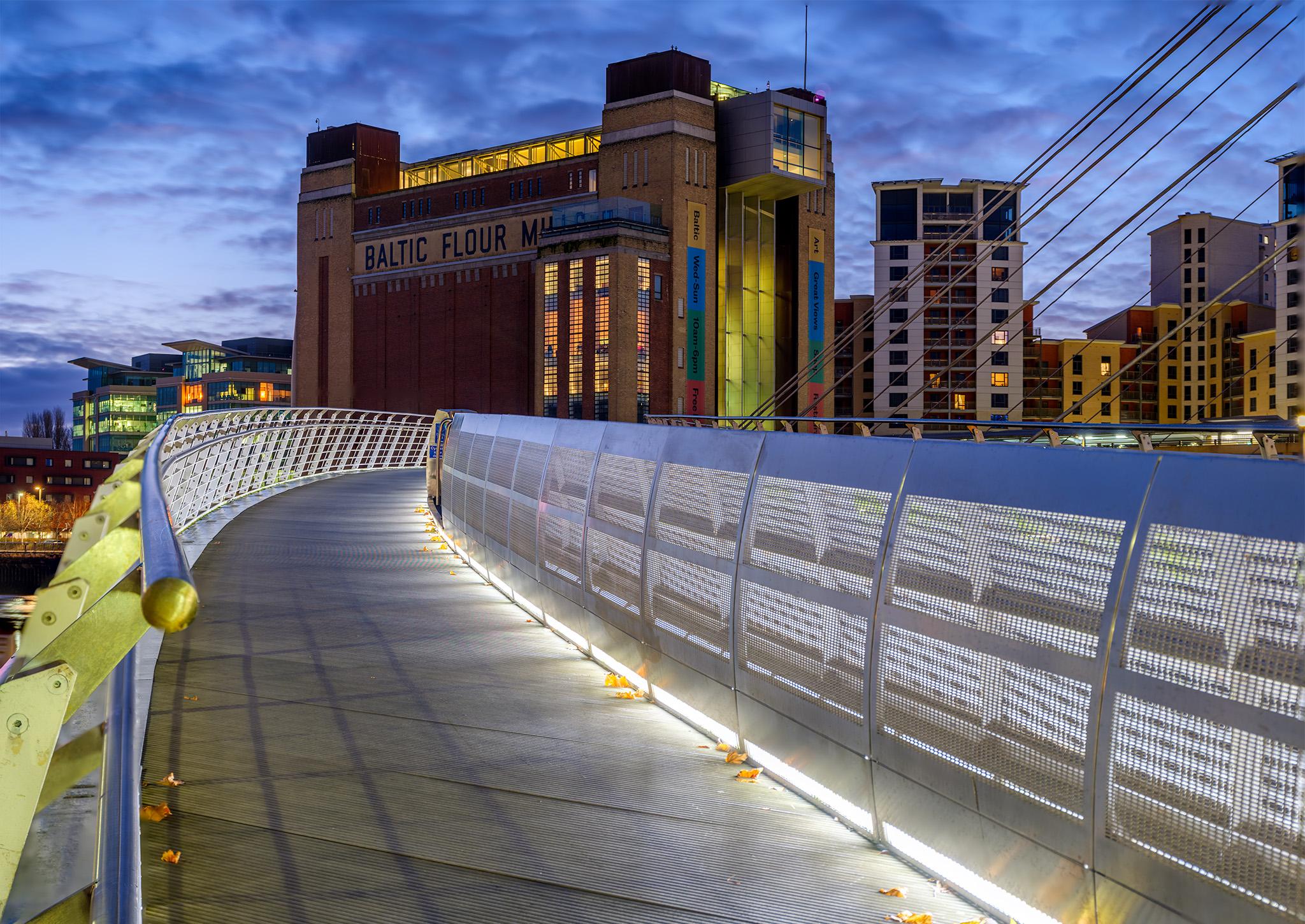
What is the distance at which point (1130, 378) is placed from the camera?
119m

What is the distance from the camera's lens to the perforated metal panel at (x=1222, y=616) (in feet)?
9.27

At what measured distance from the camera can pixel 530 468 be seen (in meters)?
10.2

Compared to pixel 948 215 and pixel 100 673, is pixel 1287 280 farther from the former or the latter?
pixel 100 673

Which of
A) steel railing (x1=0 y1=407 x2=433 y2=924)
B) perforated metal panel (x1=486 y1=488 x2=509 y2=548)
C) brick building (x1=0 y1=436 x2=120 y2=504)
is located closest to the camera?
steel railing (x1=0 y1=407 x2=433 y2=924)

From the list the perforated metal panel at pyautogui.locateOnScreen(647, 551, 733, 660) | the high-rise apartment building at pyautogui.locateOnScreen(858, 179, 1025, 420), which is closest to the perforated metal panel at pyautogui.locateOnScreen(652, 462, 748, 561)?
the perforated metal panel at pyautogui.locateOnScreen(647, 551, 733, 660)

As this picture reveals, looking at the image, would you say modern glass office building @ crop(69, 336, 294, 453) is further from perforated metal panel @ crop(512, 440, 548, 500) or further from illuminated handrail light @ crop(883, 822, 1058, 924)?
illuminated handrail light @ crop(883, 822, 1058, 924)

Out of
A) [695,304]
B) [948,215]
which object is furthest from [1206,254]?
[695,304]

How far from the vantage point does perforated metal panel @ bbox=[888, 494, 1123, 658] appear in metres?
3.47

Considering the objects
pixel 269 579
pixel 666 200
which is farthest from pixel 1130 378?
pixel 269 579

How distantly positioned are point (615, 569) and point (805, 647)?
8.83 feet

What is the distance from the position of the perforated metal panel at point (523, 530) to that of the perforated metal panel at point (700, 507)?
120 inches

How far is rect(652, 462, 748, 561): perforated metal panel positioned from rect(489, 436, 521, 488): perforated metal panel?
422cm

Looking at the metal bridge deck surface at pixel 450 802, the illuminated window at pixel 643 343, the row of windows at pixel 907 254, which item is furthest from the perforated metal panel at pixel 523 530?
the row of windows at pixel 907 254

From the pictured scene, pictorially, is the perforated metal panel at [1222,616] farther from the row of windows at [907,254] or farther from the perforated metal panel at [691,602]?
the row of windows at [907,254]
